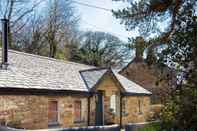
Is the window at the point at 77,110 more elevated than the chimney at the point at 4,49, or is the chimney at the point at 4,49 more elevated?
the chimney at the point at 4,49

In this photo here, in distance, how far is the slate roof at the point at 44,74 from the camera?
61.2ft

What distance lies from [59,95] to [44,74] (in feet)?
5.44

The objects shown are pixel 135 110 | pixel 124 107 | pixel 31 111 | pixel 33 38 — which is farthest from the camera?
pixel 33 38

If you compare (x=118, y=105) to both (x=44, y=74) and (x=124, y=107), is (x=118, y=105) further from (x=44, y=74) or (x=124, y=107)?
(x=44, y=74)

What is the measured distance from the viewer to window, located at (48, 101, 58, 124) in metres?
20.2

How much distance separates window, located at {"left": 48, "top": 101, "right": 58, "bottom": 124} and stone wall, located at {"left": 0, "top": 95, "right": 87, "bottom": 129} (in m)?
0.18

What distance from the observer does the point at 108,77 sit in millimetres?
25391

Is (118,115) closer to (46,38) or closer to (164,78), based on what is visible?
(164,78)

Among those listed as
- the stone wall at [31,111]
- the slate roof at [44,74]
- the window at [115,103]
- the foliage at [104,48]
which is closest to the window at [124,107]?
the window at [115,103]

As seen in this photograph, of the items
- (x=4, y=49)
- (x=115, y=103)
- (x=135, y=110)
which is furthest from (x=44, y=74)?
(x=135, y=110)

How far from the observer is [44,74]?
21.5 meters

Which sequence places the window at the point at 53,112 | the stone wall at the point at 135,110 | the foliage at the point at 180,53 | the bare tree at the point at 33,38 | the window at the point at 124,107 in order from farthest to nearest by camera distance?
the bare tree at the point at 33,38
the stone wall at the point at 135,110
the window at the point at 124,107
the window at the point at 53,112
the foliage at the point at 180,53

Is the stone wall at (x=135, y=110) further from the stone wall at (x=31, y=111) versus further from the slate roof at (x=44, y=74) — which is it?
the stone wall at (x=31, y=111)

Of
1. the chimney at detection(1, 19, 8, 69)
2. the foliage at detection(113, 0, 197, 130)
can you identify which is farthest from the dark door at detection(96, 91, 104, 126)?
the foliage at detection(113, 0, 197, 130)
